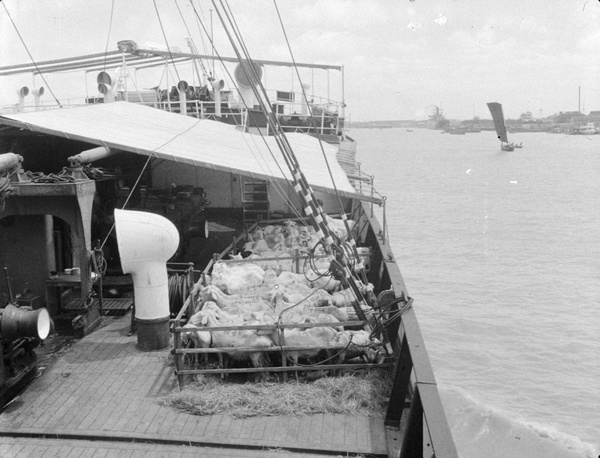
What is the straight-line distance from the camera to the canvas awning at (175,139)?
13000 mm

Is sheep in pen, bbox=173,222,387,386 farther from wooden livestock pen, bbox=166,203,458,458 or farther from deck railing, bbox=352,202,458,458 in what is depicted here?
deck railing, bbox=352,202,458,458

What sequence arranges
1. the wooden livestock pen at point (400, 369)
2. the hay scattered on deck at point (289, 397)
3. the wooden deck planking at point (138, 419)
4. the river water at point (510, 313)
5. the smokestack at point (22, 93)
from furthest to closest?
the smokestack at point (22, 93) < the river water at point (510, 313) < the hay scattered on deck at point (289, 397) < the wooden deck planking at point (138, 419) < the wooden livestock pen at point (400, 369)

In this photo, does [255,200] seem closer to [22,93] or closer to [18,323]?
[18,323]

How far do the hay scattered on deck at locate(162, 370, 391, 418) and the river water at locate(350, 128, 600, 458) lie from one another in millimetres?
10917

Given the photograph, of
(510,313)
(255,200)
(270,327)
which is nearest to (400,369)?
(270,327)

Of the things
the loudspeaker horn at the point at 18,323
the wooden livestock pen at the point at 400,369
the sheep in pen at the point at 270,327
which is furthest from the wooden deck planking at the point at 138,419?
the loudspeaker horn at the point at 18,323

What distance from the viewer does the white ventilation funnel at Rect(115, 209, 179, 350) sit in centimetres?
943

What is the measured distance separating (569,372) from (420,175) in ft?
211

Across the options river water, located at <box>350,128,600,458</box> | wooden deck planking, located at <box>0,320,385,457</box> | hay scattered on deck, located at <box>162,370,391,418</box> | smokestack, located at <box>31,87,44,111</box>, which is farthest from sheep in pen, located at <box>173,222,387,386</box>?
smokestack, located at <box>31,87,44,111</box>

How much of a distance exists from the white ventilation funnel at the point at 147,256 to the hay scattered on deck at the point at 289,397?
71.4 inches

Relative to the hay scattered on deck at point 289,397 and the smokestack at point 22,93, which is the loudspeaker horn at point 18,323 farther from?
the smokestack at point 22,93

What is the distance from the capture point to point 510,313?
28.4 m

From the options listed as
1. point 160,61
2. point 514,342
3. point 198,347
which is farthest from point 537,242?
point 198,347

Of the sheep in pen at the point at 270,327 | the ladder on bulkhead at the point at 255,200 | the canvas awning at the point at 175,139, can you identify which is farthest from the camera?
the ladder on bulkhead at the point at 255,200
